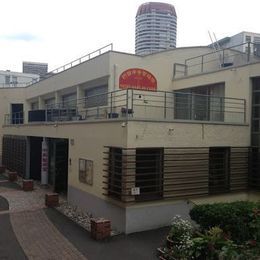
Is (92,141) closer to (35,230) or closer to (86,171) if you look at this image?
(86,171)

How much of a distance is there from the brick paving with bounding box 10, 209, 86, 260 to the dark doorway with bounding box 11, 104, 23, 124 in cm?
1717

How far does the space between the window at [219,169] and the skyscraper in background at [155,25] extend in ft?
80.8

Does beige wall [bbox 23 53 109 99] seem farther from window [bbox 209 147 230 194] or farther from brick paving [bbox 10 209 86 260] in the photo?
brick paving [bbox 10 209 86 260]

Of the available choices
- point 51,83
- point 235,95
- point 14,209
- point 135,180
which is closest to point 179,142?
point 135,180

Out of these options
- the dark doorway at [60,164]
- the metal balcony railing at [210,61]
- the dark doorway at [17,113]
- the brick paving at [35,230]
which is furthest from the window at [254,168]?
the dark doorway at [17,113]

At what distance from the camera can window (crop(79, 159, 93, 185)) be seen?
1434 cm

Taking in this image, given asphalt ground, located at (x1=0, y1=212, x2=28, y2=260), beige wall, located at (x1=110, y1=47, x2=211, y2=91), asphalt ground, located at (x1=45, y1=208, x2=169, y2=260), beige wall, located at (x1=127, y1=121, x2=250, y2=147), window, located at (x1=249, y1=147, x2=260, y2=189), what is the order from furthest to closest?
1. beige wall, located at (x1=110, y1=47, x2=211, y2=91)
2. window, located at (x1=249, y1=147, x2=260, y2=189)
3. beige wall, located at (x1=127, y1=121, x2=250, y2=147)
4. asphalt ground, located at (x1=45, y1=208, x2=169, y2=260)
5. asphalt ground, located at (x1=0, y1=212, x2=28, y2=260)

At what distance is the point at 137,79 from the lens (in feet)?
59.1

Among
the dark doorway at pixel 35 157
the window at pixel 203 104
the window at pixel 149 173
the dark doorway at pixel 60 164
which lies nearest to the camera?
the window at pixel 149 173

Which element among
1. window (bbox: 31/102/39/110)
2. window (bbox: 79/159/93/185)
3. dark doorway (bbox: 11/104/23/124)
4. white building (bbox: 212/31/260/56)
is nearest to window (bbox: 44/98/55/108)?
window (bbox: 31/102/39/110)

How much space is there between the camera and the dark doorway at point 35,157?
23578 mm

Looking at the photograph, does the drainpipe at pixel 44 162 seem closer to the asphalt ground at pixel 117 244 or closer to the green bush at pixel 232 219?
the asphalt ground at pixel 117 244

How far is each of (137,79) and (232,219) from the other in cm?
Result: 966

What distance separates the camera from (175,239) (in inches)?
383
